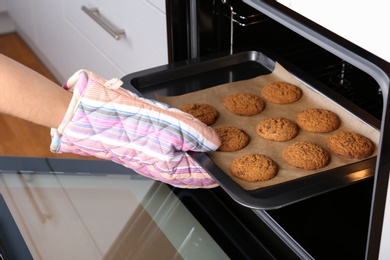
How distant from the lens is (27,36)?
2.75 m

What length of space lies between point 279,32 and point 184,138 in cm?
41

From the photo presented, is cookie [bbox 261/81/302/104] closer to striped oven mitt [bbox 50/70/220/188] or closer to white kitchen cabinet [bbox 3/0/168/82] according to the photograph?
striped oven mitt [bbox 50/70/220/188]

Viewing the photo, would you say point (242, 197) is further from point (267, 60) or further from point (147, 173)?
point (267, 60)

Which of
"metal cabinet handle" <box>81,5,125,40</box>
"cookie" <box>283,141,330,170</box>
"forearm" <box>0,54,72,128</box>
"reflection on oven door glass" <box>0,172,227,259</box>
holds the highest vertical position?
"forearm" <box>0,54,72,128</box>

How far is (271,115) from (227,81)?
118mm

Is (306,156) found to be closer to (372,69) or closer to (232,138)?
(232,138)

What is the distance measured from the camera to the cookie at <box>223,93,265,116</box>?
3.44 feet

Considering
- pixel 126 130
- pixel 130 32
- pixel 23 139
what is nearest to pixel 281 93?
pixel 126 130

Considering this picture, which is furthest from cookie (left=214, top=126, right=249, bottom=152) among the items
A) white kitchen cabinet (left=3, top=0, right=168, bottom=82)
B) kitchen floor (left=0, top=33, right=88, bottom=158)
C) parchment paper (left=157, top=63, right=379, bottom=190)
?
kitchen floor (left=0, top=33, right=88, bottom=158)

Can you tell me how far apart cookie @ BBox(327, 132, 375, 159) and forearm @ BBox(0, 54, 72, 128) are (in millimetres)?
386

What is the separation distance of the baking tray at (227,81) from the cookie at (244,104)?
0.24 ft

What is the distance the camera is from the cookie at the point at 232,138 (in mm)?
958

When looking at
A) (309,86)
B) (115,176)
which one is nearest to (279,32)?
(309,86)

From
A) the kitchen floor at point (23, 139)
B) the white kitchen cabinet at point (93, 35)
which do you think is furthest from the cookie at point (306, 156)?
the kitchen floor at point (23, 139)
